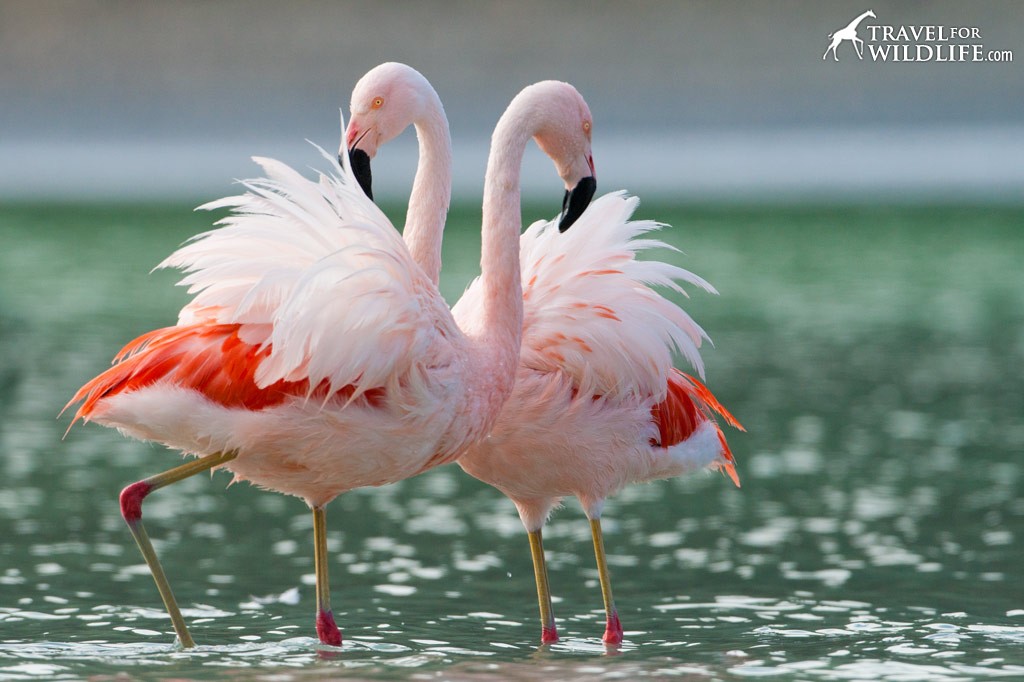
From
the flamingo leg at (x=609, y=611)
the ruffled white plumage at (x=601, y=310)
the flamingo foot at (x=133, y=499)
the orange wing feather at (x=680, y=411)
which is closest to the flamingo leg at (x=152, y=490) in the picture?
the flamingo foot at (x=133, y=499)

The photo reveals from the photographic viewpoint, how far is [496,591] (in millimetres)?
6523

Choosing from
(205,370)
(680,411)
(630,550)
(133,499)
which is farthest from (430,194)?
(630,550)

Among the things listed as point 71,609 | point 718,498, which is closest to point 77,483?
point 71,609

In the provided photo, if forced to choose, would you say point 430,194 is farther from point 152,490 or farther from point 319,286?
point 152,490

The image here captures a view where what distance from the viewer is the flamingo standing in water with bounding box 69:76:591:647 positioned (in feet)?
15.5

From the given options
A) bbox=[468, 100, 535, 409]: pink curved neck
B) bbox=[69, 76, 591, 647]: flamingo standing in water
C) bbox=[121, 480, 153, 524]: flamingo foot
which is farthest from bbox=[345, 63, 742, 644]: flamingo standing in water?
bbox=[121, 480, 153, 524]: flamingo foot

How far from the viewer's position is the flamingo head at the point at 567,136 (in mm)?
5273

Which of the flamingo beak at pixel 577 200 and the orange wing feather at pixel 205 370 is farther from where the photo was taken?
the flamingo beak at pixel 577 200

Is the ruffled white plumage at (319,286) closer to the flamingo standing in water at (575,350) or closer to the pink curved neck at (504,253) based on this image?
the pink curved neck at (504,253)

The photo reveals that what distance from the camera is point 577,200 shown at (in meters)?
5.36

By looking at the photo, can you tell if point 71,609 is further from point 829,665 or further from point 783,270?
point 783,270

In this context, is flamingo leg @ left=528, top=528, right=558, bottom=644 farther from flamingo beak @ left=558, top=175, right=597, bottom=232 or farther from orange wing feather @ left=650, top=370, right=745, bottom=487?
flamingo beak @ left=558, top=175, right=597, bottom=232

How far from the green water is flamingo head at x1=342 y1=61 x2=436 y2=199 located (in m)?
1.69

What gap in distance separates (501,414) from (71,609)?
1898mm
